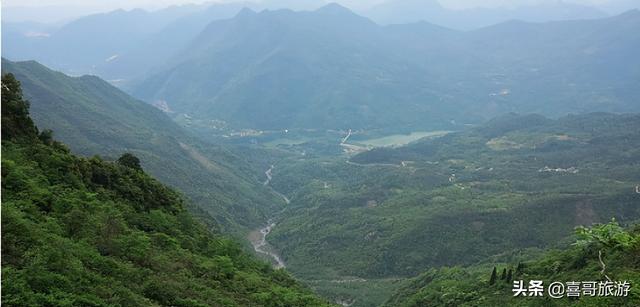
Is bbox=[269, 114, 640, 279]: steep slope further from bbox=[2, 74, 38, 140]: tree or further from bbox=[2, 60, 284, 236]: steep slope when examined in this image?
bbox=[2, 74, 38, 140]: tree

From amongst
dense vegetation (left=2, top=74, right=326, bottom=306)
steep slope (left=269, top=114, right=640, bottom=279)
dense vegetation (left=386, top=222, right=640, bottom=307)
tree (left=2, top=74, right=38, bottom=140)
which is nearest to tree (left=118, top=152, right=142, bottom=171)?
dense vegetation (left=2, top=74, right=326, bottom=306)

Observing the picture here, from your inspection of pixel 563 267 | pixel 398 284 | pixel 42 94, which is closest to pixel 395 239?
pixel 398 284

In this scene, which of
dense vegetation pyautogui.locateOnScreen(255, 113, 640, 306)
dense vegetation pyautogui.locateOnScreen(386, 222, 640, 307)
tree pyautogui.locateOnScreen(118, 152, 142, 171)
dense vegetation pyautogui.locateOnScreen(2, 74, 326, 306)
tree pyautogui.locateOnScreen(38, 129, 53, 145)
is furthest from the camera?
dense vegetation pyautogui.locateOnScreen(255, 113, 640, 306)

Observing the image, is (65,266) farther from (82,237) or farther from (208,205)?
(208,205)

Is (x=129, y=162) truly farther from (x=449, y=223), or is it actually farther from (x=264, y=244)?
(x=264, y=244)

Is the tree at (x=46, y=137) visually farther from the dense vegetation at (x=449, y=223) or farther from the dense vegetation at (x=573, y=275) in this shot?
the dense vegetation at (x=449, y=223)

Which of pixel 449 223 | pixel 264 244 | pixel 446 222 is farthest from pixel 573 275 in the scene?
pixel 264 244
